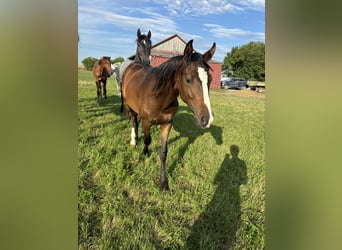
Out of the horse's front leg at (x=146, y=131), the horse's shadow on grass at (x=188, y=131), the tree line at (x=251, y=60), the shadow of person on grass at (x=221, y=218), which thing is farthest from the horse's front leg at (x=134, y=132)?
the shadow of person on grass at (x=221, y=218)

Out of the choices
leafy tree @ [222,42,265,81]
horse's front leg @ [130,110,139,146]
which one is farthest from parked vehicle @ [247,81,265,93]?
horse's front leg @ [130,110,139,146]

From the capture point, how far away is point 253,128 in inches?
280

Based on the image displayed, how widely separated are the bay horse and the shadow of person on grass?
0.66m

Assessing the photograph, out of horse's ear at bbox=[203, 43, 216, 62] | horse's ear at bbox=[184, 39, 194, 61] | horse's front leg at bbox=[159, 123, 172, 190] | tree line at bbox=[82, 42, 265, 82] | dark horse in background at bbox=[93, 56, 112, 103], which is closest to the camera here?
A: tree line at bbox=[82, 42, 265, 82]

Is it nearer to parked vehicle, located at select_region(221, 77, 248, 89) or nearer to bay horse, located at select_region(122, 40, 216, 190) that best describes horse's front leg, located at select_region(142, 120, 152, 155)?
bay horse, located at select_region(122, 40, 216, 190)

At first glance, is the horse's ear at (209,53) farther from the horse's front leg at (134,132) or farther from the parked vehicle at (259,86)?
the horse's front leg at (134,132)

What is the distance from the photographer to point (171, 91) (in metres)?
3.26

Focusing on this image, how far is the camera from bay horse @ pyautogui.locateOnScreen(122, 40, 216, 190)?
8.44 feet

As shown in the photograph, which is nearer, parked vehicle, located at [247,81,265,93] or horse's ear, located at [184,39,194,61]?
parked vehicle, located at [247,81,265,93]

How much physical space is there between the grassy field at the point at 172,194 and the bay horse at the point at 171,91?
337mm

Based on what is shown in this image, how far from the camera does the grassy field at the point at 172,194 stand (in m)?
2.25

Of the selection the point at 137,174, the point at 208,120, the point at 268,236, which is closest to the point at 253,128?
the point at 137,174

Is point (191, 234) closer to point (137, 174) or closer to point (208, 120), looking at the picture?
point (208, 120)
